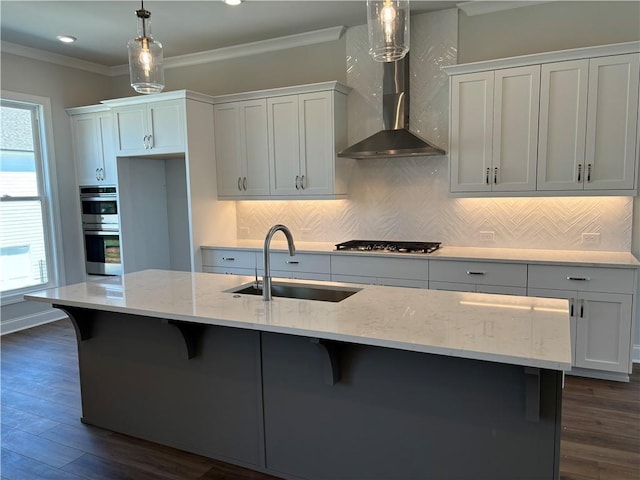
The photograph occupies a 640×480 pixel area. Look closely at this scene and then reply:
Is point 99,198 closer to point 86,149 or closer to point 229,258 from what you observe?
point 86,149

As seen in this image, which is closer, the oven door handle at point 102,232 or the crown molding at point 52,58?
the crown molding at point 52,58

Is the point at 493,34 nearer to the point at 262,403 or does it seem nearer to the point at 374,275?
the point at 374,275

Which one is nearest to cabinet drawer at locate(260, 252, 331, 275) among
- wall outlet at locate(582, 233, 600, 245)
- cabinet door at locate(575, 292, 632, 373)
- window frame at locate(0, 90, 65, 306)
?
cabinet door at locate(575, 292, 632, 373)

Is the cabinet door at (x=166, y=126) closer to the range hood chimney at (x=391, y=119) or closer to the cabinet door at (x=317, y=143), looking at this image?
the cabinet door at (x=317, y=143)

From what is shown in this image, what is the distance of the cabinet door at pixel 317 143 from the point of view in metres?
4.38

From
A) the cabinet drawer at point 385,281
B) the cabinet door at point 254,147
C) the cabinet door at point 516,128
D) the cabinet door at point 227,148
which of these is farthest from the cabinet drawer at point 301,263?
the cabinet door at point 516,128

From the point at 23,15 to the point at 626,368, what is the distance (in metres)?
5.61

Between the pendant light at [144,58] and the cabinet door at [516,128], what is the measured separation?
8.43 ft

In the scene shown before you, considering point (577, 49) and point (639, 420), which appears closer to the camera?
point (639, 420)

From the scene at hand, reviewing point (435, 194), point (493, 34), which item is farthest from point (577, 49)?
point (435, 194)

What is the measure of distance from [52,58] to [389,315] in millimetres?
5162

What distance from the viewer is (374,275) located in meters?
4.05

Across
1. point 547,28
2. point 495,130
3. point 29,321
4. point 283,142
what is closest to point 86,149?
point 29,321

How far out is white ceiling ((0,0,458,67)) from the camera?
391 centimetres
